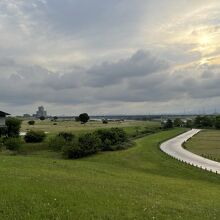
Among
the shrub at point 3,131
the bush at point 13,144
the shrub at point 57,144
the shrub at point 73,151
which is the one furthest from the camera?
the shrub at point 3,131

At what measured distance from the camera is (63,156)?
235 feet

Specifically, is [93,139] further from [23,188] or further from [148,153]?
[23,188]

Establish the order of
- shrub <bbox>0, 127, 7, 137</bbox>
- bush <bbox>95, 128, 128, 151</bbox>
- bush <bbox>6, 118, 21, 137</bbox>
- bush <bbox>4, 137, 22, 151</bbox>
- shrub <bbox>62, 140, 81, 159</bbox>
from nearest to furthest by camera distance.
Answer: shrub <bbox>62, 140, 81, 159</bbox>, bush <bbox>4, 137, 22, 151</bbox>, bush <bbox>95, 128, 128, 151</bbox>, shrub <bbox>0, 127, 7, 137</bbox>, bush <bbox>6, 118, 21, 137</bbox>

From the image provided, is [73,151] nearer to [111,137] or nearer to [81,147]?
[81,147]

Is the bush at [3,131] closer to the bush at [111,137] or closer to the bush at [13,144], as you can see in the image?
the bush at [13,144]

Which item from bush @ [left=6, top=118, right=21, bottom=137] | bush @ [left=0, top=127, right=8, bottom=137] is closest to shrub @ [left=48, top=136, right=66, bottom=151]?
bush @ [left=0, top=127, right=8, bottom=137]

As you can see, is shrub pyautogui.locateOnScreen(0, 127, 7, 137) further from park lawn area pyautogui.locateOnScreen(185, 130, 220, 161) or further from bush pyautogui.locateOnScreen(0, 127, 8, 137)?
park lawn area pyautogui.locateOnScreen(185, 130, 220, 161)

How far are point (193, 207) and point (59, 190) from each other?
5334 mm

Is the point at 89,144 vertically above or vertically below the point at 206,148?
above

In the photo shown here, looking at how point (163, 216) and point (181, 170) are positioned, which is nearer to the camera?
point (163, 216)

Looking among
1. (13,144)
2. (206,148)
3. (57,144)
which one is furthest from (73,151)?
(206,148)

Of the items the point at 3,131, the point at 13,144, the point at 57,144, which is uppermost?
the point at 3,131

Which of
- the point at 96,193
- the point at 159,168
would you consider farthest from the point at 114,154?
the point at 96,193

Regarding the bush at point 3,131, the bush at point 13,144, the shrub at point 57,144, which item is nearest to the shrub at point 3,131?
the bush at point 3,131
